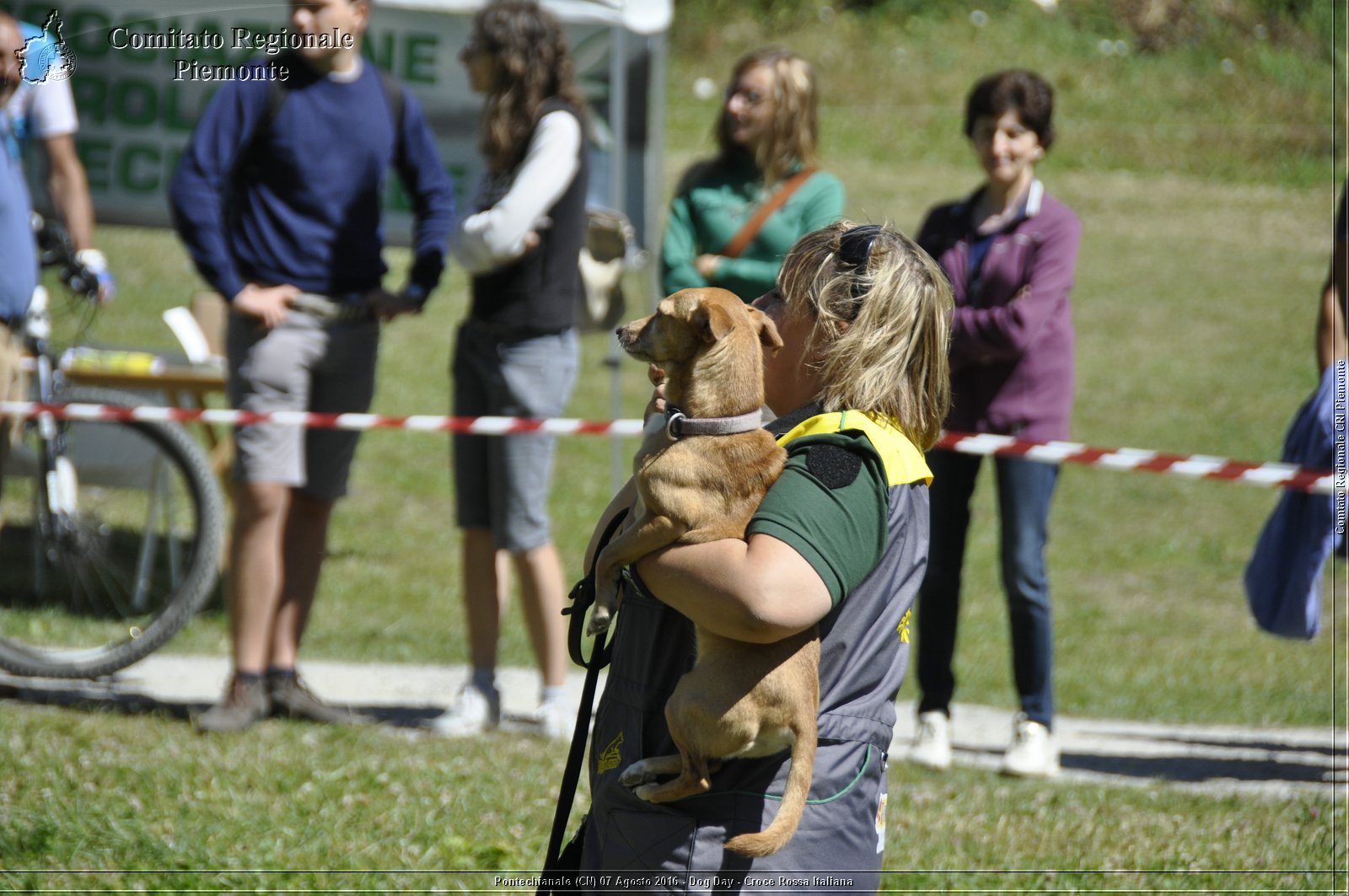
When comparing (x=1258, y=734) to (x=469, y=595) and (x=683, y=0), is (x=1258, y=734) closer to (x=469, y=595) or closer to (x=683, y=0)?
(x=469, y=595)

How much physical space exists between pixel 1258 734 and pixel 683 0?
68.7 ft

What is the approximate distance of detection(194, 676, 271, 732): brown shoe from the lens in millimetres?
4348

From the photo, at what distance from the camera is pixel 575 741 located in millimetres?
2176

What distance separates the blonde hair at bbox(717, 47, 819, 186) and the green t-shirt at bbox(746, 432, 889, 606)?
296 centimetres

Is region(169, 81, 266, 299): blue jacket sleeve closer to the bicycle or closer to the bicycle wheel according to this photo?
the bicycle

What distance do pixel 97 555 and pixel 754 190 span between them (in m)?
3.02

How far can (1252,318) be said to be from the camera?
1436 centimetres

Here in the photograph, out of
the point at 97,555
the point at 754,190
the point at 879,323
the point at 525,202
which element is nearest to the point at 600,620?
the point at 879,323

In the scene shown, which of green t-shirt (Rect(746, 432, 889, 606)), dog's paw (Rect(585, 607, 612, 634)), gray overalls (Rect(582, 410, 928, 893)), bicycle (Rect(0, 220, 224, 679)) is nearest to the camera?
green t-shirt (Rect(746, 432, 889, 606))

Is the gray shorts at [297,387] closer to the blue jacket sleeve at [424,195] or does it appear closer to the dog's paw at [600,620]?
the blue jacket sleeve at [424,195]

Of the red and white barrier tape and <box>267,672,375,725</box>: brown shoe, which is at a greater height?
the red and white barrier tape

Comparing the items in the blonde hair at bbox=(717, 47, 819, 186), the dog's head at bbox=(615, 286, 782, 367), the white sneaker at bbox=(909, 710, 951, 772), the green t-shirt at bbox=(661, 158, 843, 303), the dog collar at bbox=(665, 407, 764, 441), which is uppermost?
the blonde hair at bbox=(717, 47, 819, 186)

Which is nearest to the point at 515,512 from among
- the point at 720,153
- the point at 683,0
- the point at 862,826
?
the point at 720,153

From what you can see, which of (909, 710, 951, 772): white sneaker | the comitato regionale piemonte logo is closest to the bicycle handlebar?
the comitato regionale piemonte logo
